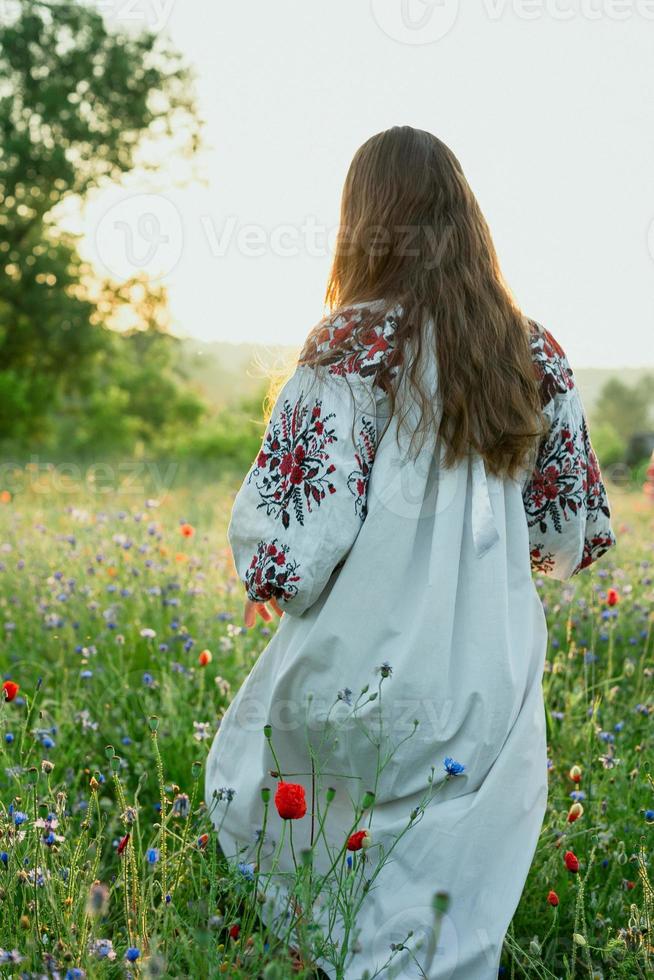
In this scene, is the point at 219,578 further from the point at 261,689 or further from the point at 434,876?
the point at 434,876

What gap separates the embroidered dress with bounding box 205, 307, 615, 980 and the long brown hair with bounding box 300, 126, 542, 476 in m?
0.04

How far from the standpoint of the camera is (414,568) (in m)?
1.97

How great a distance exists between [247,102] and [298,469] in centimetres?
850

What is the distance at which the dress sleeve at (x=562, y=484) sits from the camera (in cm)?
212

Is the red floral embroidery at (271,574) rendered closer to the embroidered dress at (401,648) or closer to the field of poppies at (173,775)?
the embroidered dress at (401,648)

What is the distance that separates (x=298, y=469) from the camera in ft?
6.42

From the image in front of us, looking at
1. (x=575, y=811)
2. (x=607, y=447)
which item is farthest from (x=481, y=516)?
(x=607, y=447)

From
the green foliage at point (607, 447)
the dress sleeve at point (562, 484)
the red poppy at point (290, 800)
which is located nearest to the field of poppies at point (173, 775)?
the red poppy at point (290, 800)

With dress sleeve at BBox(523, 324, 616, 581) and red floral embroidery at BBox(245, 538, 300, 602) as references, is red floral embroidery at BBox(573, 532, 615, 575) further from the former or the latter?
red floral embroidery at BBox(245, 538, 300, 602)

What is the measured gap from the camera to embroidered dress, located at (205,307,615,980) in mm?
1899

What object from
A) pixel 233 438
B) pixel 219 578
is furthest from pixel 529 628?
pixel 233 438

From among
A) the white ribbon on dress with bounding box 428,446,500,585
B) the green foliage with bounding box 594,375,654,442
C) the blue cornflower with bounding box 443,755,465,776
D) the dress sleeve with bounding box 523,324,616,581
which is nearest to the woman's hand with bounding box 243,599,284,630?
the white ribbon on dress with bounding box 428,446,500,585

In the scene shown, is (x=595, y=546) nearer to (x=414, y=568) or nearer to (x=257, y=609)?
(x=414, y=568)

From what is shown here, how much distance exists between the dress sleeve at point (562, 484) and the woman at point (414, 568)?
0.08 m
